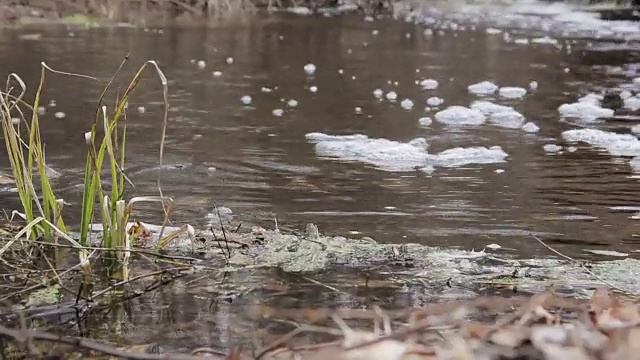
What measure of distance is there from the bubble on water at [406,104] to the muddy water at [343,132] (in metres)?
0.05

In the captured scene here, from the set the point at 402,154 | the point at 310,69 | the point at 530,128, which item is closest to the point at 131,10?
the point at 310,69

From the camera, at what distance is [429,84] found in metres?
6.05

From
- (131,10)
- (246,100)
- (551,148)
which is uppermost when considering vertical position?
(551,148)

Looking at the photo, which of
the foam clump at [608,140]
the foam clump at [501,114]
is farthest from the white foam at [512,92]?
the foam clump at [608,140]

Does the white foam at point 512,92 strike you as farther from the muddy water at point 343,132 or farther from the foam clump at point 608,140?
the foam clump at point 608,140

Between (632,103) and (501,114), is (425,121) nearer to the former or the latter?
(501,114)

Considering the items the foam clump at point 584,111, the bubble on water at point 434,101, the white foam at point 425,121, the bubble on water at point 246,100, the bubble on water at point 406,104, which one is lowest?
the bubble on water at point 246,100

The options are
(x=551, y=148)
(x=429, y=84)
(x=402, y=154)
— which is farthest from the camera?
(x=429, y=84)

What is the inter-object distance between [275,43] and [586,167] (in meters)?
5.03

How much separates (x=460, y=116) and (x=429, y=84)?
46.5 inches

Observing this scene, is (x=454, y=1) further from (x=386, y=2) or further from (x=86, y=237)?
(x=86, y=237)

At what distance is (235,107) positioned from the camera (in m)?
5.19

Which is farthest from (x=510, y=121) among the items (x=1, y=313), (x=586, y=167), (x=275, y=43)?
(x=275, y=43)

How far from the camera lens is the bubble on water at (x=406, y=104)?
524 cm
